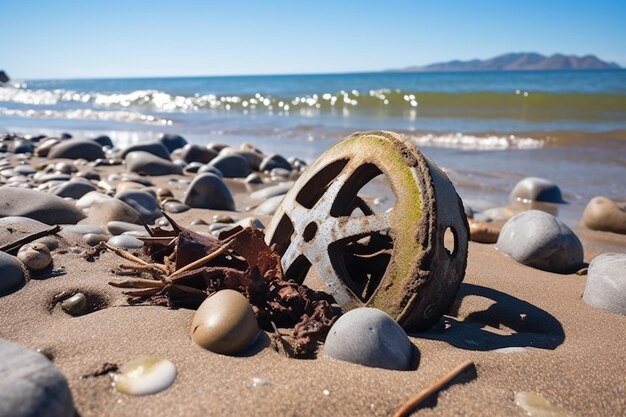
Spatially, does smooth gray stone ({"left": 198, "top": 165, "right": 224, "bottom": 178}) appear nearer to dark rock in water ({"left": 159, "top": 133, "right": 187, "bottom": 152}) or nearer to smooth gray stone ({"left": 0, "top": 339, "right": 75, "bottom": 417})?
dark rock in water ({"left": 159, "top": 133, "right": 187, "bottom": 152})

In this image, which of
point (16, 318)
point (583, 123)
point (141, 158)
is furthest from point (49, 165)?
point (583, 123)

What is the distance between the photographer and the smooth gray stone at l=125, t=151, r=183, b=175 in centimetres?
742

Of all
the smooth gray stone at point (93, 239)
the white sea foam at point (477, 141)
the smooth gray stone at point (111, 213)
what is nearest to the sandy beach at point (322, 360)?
the smooth gray stone at point (93, 239)

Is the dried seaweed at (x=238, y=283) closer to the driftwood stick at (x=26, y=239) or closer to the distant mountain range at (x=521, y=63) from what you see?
the driftwood stick at (x=26, y=239)

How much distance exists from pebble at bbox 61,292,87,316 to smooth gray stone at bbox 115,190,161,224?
1.98 metres

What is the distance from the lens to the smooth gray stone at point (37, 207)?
377cm

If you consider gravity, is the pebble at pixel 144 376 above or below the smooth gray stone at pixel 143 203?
above

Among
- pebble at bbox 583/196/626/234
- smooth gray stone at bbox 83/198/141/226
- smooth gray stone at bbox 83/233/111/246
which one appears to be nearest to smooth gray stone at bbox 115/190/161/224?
smooth gray stone at bbox 83/198/141/226

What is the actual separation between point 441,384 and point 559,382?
1.46 feet

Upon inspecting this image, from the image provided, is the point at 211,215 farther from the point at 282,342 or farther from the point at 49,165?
the point at 49,165

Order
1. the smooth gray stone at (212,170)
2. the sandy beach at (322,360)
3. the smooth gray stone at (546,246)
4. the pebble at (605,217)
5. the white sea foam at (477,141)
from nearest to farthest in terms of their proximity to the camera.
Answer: the sandy beach at (322,360) → the smooth gray stone at (546,246) → the pebble at (605,217) → the smooth gray stone at (212,170) → the white sea foam at (477,141)

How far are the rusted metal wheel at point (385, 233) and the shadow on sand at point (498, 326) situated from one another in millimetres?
141

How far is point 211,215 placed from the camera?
4.93 meters

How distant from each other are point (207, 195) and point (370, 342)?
3.44 m
